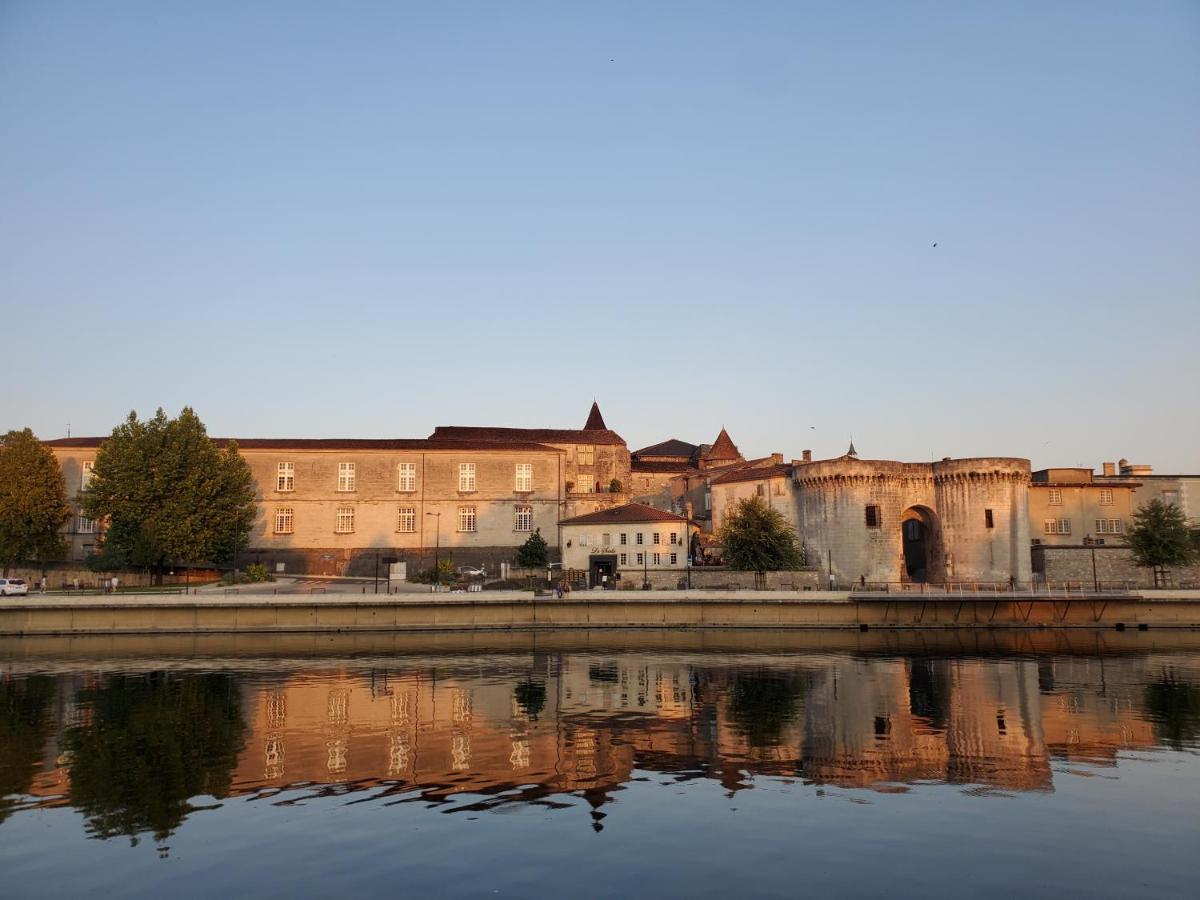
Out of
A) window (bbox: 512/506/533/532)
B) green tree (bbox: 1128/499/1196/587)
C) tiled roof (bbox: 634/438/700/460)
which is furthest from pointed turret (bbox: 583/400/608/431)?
green tree (bbox: 1128/499/1196/587)

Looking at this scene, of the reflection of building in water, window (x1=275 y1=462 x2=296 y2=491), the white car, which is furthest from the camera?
window (x1=275 y1=462 x2=296 y2=491)

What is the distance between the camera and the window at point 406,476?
64.2m

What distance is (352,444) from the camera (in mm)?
64875

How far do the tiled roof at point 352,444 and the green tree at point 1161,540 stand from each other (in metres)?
40.5

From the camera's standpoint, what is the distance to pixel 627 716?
23109 millimetres

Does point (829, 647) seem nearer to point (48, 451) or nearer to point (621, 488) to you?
point (621, 488)

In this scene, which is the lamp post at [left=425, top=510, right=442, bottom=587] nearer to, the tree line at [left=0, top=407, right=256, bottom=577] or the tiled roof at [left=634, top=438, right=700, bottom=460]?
the tree line at [left=0, top=407, right=256, bottom=577]

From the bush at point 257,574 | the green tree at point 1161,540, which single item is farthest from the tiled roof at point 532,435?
the green tree at point 1161,540

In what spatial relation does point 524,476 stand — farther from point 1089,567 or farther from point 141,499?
point 1089,567

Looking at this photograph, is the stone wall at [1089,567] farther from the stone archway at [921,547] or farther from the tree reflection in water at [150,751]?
the tree reflection in water at [150,751]

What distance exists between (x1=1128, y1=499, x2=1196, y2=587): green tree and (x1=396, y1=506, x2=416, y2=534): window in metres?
49.8

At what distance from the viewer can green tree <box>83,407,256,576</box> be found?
53938mm

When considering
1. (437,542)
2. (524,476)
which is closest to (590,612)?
(437,542)

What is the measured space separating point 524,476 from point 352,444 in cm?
1319
